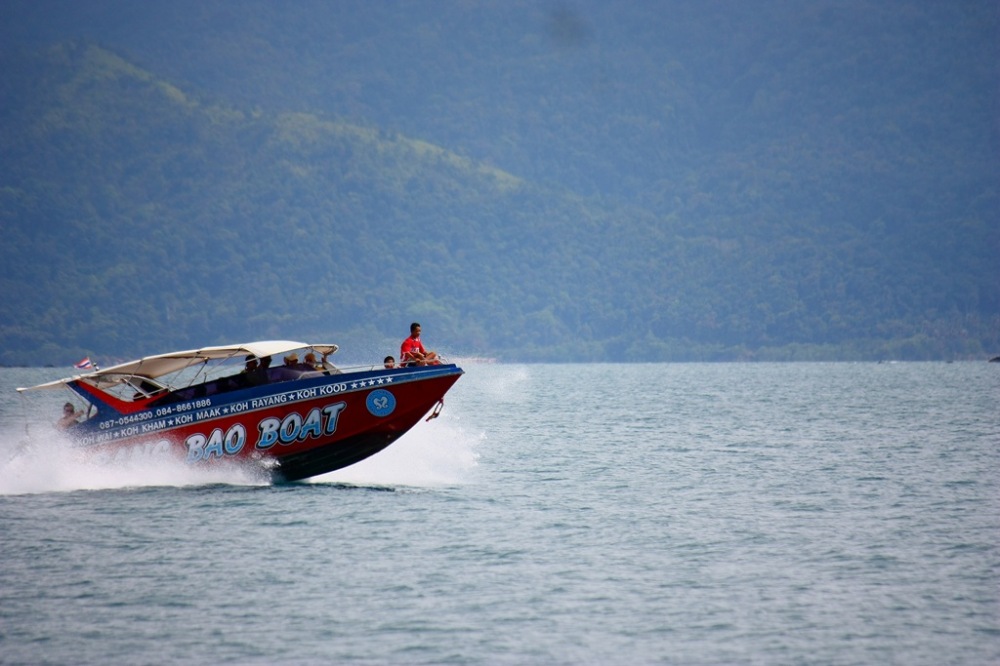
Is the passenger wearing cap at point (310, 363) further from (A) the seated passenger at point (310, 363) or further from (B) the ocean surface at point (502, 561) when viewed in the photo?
(B) the ocean surface at point (502, 561)

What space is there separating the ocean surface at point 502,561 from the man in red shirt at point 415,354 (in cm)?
275

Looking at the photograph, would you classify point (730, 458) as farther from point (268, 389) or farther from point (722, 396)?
point (722, 396)

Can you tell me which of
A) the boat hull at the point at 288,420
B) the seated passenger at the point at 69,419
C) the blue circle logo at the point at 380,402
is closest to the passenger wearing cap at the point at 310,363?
the boat hull at the point at 288,420

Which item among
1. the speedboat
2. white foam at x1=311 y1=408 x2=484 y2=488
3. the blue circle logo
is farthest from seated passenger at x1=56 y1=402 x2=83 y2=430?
the blue circle logo

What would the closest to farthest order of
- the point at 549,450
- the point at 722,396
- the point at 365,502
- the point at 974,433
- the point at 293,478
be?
the point at 365,502 → the point at 293,478 → the point at 549,450 → the point at 974,433 → the point at 722,396

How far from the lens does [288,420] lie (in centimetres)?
2558

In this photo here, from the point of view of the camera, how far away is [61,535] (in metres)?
22.1

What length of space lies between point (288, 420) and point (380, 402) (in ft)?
6.05

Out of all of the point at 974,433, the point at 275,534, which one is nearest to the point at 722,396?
the point at 974,433

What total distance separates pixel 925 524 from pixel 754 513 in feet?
10.3

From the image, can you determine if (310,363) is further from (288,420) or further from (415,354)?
(415,354)

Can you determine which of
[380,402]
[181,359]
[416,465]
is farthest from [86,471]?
[416,465]

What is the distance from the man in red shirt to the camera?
1019 inches

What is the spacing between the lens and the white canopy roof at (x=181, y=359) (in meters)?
25.7
